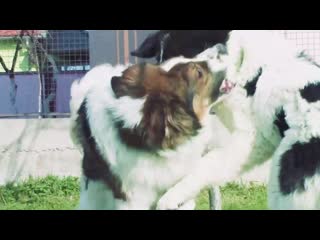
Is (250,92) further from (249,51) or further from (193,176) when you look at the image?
(193,176)

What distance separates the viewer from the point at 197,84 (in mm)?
5824

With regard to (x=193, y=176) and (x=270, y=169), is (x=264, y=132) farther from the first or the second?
(x=193, y=176)

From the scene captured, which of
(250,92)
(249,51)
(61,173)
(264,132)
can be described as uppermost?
(249,51)

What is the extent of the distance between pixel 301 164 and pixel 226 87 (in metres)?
0.96

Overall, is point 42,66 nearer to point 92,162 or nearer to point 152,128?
point 92,162

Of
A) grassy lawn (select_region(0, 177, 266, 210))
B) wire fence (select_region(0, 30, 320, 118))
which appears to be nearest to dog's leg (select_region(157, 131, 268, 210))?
grassy lawn (select_region(0, 177, 266, 210))

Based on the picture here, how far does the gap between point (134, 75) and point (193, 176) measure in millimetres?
1081

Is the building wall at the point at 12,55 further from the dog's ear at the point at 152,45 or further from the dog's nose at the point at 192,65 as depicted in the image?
the dog's nose at the point at 192,65

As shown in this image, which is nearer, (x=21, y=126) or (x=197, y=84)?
(x=197, y=84)

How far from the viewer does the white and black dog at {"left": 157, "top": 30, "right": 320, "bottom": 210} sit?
5688 mm

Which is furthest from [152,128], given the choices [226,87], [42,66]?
[42,66]

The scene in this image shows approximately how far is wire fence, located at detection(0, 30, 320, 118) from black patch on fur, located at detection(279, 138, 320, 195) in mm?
1867
